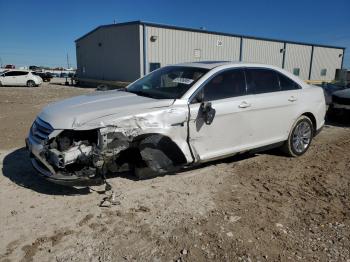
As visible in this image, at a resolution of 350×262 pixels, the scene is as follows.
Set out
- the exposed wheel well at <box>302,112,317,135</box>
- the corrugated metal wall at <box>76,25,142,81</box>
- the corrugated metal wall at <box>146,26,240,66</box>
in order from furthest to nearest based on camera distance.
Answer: the corrugated metal wall at <box>76,25,142,81</box> < the corrugated metal wall at <box>146,26,240,66</box> < the exposed wheel well at <box>302,112,317,135</box>

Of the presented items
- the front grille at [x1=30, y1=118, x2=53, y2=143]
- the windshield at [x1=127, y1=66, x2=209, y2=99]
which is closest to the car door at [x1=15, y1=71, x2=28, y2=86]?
the windshield at [x1=127, y1=66, x2=209, y2=99]

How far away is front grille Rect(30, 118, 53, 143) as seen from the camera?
4.01m

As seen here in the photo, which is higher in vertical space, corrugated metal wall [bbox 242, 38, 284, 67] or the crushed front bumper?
corrugated metal wall [bbox 242, 38, 284, 67]

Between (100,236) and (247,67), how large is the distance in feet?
11.6

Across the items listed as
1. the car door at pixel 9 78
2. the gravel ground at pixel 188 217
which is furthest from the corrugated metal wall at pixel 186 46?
the gravel ground at pixel 188 217

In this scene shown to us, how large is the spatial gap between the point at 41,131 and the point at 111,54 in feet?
78.3

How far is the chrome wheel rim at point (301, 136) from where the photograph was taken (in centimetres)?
602

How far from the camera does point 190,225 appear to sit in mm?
3531

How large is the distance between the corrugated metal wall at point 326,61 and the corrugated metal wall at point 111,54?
2130 centimetres

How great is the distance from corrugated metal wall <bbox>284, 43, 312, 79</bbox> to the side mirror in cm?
2976

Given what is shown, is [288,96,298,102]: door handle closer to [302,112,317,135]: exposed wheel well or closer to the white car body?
the white car body

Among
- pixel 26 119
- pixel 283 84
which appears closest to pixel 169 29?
pixel 26 119

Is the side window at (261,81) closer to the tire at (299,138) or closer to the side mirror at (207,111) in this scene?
the tire at (299,138)

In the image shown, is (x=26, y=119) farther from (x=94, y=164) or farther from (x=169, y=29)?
(x=169, y=29)
